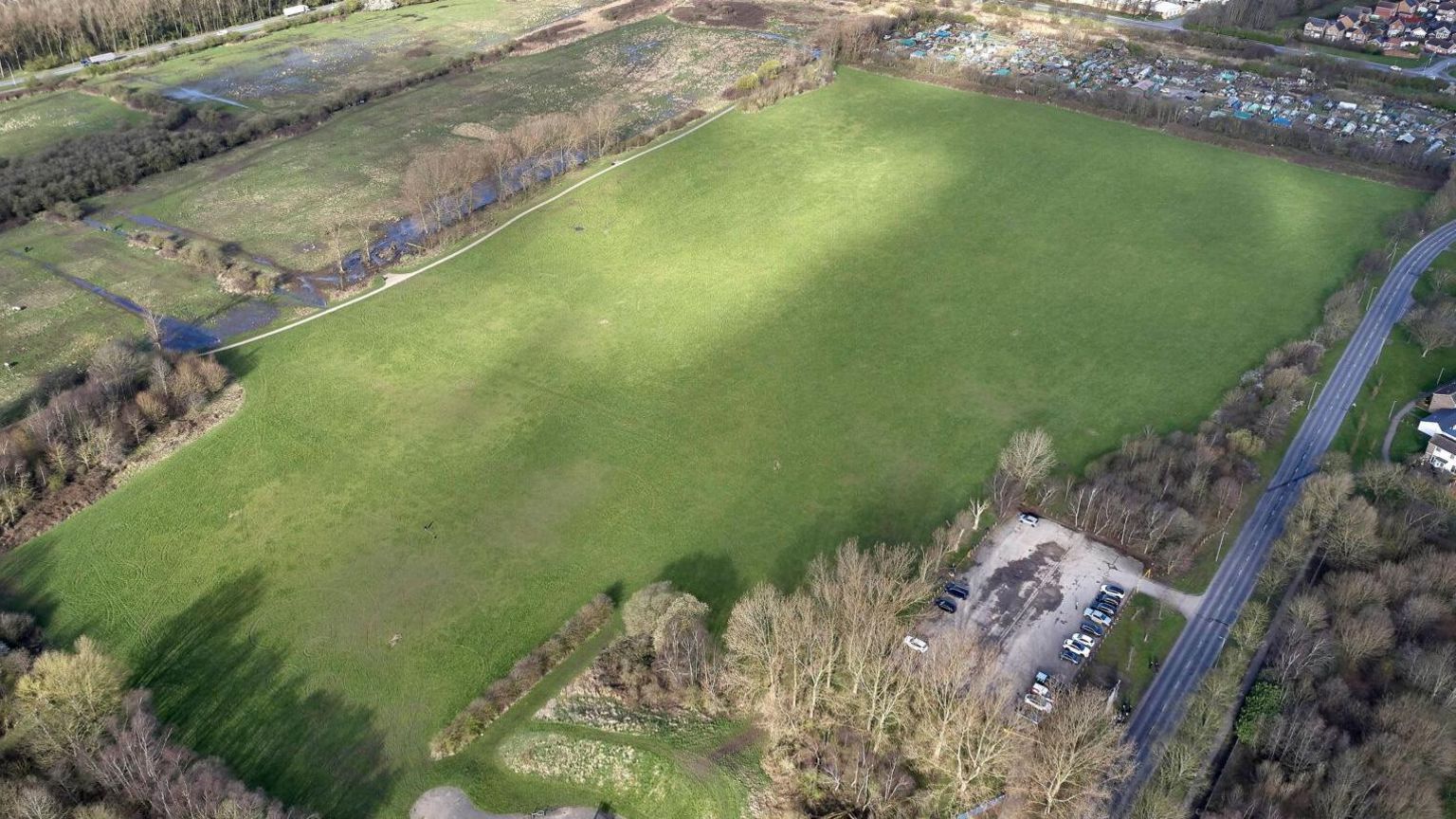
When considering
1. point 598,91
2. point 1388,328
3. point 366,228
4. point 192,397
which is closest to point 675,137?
point 598,91

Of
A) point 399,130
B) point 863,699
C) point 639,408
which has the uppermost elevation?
→ point 399,130

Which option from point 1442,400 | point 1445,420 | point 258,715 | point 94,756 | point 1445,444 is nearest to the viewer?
point 94,756

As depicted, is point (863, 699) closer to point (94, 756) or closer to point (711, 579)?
point (711, 579)

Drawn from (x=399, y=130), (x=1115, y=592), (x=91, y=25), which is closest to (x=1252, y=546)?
(x=1115, y=592)

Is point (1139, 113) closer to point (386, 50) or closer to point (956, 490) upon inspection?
point (956, 490)

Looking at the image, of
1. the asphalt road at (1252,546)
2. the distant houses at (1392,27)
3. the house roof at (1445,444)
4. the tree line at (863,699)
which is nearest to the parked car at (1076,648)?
the tree line at (863,699)

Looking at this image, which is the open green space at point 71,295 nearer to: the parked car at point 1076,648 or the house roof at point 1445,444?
the parked car at point 1076,648
